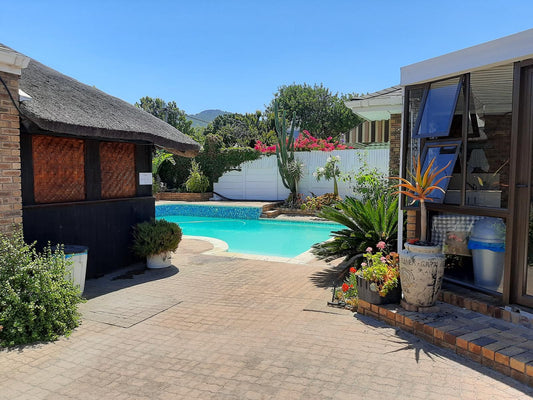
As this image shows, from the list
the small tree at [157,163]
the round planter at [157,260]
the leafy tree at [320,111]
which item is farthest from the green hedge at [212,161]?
the leafy tree at [320,111]

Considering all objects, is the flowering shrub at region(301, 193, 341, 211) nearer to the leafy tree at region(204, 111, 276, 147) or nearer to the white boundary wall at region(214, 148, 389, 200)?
the white boundary wall at region(214, 148, 389, 200)

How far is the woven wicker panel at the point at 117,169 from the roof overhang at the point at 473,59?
532cm

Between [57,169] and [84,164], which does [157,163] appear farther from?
[57,169]

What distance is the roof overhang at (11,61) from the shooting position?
4680 millimetres

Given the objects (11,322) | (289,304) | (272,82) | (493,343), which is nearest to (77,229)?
(11,322)

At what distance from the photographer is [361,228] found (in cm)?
660

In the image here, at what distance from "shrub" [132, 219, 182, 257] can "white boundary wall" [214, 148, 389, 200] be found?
40.0 ft

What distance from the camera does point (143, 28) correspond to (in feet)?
48.7

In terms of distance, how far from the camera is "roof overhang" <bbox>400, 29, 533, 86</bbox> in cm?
381

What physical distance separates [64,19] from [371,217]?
8.83 meters

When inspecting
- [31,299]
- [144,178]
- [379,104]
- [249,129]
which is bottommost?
[31,299]

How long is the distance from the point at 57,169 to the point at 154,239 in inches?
81.5

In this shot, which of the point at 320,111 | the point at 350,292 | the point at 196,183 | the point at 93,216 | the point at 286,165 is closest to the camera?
the point at 350,292

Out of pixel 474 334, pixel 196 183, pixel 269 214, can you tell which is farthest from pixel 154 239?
pixel 196 183
